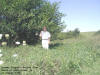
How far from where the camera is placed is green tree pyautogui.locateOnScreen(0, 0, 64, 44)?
13578 mm

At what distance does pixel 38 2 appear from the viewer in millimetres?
15258

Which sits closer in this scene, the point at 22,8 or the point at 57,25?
the point at 22,8

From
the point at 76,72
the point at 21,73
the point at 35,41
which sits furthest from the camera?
the point at 35,41

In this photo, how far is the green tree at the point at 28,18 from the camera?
1358 cm

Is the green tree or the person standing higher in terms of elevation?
the green tree

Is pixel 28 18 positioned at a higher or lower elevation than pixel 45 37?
higher

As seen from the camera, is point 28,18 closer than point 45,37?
No

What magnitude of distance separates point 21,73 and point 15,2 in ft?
27.9

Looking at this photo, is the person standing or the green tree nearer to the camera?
A: the person standing

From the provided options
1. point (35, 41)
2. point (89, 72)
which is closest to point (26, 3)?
point (35, 41)

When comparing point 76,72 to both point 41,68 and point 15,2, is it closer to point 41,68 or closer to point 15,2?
point 41,68

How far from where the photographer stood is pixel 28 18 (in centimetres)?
1441

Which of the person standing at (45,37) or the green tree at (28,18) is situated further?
the green tree at (28,18)

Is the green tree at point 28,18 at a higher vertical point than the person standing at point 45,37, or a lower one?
higher
